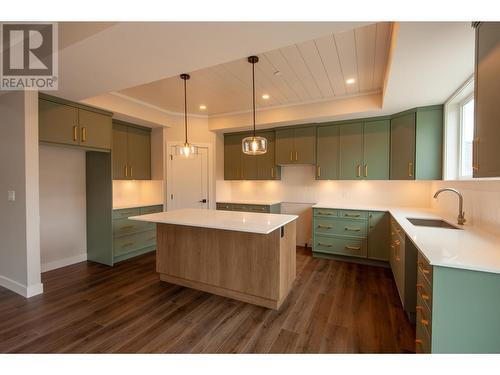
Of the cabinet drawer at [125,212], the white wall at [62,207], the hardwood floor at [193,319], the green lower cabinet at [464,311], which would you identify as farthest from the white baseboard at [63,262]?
the green lower cabinet at [464,311]

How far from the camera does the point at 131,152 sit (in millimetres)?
3998

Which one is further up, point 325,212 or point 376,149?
point 376,149

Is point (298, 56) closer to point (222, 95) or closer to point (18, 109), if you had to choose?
point (222, 95)

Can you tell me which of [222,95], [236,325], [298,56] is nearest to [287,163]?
[222,95]

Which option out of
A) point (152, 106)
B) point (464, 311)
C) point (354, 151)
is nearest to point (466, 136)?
point (354, 151)

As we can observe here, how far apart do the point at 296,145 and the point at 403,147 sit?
1.67 meters

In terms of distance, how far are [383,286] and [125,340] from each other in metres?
2.86

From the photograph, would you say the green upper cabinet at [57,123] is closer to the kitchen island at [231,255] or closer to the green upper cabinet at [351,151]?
the kitchen island at [231,255]

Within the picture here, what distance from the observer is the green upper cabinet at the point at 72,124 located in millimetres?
2748

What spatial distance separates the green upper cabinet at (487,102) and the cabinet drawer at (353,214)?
2.13 m

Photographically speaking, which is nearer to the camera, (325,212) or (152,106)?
(325,212)

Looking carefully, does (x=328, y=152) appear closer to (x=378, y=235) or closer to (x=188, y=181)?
(x=378, y=235)

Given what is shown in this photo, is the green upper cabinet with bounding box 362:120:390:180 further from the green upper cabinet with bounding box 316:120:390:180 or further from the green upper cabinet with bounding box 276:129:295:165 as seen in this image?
the green upper cabinet with bounding box 276:129:295:165

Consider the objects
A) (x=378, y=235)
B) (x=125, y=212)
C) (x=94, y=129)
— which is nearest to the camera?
(x=94, y=129)
